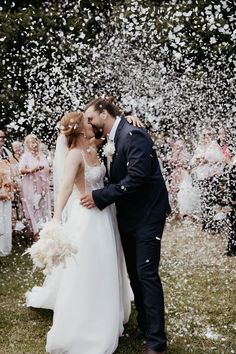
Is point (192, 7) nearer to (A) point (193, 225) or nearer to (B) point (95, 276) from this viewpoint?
(A) point (193, 225)

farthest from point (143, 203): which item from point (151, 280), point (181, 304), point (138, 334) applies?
point (181, 304)

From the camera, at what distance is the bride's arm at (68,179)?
471 centimetres

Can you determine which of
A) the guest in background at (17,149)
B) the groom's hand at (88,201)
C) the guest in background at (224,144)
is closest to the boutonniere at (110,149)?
the groom's hand at (88,201)

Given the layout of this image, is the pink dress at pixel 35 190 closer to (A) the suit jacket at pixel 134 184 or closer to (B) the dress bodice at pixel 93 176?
(B) the dress bodice at pixel 93 176

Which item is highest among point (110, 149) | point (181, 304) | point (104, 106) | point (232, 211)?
point (104, 106)

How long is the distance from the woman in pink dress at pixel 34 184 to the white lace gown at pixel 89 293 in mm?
4906

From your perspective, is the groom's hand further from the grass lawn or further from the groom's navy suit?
the grass lawn

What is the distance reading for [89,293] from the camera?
4656mm

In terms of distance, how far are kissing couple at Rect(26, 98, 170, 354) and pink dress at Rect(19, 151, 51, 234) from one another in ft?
15.9

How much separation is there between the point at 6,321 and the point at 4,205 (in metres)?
3.42

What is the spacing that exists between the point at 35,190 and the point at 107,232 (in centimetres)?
514

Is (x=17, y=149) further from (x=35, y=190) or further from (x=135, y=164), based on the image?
(x=135, y=164)

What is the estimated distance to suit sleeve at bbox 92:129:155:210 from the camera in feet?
14.8

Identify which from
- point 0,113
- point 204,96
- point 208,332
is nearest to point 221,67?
point 204,96
